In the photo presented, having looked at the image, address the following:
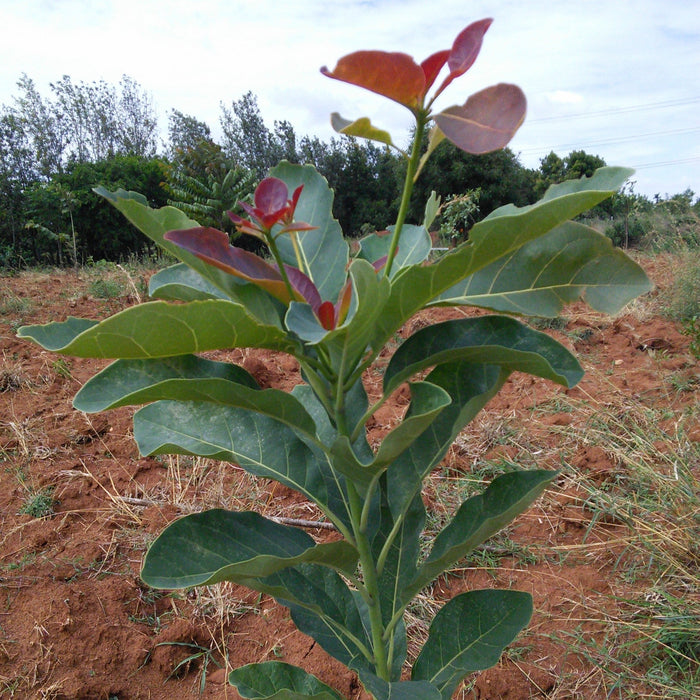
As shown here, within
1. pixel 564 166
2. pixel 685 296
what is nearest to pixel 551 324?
pixel 685 296

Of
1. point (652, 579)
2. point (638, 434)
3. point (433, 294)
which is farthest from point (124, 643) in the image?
point (638, 434)

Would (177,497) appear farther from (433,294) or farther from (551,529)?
(433,294)

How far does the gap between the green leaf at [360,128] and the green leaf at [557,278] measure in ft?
0.76

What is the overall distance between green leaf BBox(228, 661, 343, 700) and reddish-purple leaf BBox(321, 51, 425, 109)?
91 centimetres

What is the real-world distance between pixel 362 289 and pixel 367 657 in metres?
0.83

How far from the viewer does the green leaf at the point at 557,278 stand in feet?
2.40

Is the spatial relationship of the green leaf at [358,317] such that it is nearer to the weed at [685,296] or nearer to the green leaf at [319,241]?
the green leaf at [319,241]

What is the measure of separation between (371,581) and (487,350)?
0.48m

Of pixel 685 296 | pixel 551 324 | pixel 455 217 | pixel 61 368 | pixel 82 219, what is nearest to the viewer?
pixel 61 368

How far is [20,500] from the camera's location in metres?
2.27

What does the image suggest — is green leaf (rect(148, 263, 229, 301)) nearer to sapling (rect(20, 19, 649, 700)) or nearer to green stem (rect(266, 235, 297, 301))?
sapling (rect(20, 19, 649, 700))

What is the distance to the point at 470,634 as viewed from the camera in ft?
3.44

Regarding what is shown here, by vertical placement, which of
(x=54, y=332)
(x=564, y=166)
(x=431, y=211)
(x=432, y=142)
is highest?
(x=432, y=142)

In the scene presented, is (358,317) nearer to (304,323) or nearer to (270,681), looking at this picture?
(304,323)
